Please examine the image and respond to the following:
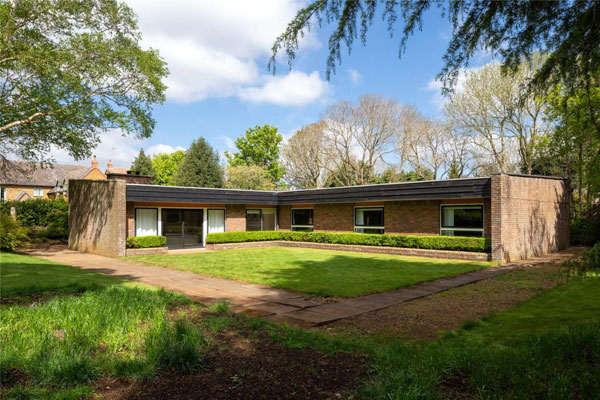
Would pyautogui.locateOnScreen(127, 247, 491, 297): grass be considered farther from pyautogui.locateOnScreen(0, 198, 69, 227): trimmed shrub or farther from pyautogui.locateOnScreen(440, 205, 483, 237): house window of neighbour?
pyautogui.locateOnScreen(0, 198, 69, 227): trimmed shrub

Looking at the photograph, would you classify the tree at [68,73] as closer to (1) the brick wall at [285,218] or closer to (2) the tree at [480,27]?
(1) the brick wall at [285,218]

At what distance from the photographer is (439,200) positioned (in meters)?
17.6

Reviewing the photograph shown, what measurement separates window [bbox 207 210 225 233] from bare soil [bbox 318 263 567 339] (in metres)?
15.3

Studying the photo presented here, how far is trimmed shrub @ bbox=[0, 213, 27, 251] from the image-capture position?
1669 cm

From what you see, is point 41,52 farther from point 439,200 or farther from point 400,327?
point 439,200

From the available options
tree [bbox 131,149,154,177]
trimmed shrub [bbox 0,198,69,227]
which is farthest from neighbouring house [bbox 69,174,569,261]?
tree [bbox 131,149,154,177]

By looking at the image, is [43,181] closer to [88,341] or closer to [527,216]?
[527,216]

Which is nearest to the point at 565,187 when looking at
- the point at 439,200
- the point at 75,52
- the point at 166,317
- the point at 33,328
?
the point at 439,200

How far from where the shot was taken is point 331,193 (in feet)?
69.1

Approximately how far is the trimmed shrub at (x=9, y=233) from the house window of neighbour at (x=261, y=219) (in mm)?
11457

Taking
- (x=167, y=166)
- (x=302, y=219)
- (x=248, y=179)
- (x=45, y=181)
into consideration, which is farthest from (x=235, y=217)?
(x=167, y=166)

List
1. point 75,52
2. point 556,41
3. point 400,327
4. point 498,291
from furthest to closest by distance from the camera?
point 75,52 < point 498,291 < point 400,327 < point 556,41

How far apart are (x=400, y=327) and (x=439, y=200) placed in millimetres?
12902

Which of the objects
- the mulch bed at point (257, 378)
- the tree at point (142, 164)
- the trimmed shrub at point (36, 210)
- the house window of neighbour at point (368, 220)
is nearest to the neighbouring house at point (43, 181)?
the tree at point (142, 164)
